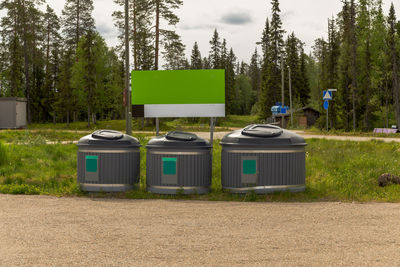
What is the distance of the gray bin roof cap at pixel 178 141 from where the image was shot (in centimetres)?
834

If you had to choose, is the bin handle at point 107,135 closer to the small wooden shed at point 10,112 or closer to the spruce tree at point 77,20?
the small wooden shed at point 10,112

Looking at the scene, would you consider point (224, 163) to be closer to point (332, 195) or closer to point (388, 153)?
point (332, 195)

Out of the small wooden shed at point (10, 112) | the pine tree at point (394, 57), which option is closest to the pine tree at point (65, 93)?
the small wooden shed at point (10, 112)

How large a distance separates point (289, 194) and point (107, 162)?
144 inches

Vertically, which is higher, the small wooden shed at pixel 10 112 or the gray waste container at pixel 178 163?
the small wooden shed at pixel 10 112

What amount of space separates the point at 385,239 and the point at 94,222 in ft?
13.0

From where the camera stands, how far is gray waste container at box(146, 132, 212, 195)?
834 cm

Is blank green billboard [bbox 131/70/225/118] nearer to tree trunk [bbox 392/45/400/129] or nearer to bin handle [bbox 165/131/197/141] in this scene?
bin handle [bbox 165/131/197/141]

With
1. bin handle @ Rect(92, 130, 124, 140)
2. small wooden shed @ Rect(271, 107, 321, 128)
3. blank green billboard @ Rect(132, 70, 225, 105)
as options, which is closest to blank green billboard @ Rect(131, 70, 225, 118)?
blank green billboard @ Rect(132, 70, 225, 105)

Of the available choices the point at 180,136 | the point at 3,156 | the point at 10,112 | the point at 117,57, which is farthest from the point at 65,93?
the point at 180,136

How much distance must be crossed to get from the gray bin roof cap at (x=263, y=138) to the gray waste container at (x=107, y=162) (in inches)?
79.6

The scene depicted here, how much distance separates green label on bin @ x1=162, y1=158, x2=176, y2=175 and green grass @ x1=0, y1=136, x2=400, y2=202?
19.3 inches

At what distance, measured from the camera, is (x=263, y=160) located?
8.13 meters

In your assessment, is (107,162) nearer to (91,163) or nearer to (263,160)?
(91,163)
